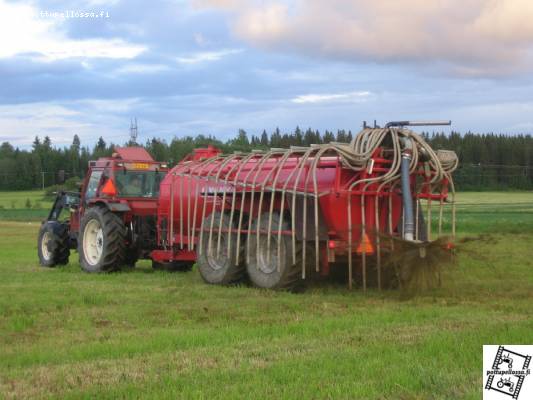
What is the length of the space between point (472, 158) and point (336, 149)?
61240 mm

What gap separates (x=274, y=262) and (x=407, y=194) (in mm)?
2240

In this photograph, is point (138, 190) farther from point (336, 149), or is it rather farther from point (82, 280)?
point (336, 149)

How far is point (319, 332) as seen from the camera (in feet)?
27.3

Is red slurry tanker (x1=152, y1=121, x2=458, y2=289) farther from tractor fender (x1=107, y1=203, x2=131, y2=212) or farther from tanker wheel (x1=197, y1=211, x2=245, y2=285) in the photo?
tractor fender (x1=107, y1=203, x2=131, y2=212)

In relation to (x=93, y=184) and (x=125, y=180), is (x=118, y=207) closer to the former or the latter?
(x=125, y=180)

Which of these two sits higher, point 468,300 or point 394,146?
point 394,146

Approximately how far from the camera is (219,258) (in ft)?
44.0

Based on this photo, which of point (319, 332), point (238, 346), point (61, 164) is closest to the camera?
point (238, 346)

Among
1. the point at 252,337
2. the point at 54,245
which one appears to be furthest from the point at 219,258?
the point at 54,245

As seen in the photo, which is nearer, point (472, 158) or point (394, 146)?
point (394, 146)

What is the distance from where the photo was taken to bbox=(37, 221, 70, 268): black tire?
710 inches

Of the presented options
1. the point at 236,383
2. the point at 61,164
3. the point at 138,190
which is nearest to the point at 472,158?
the point at 61,164

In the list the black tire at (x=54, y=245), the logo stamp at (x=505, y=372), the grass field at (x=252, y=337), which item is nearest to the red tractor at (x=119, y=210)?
the black tire at (x=54, y=245)

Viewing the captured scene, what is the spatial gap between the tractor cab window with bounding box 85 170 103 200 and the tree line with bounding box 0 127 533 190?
4.42 metres
